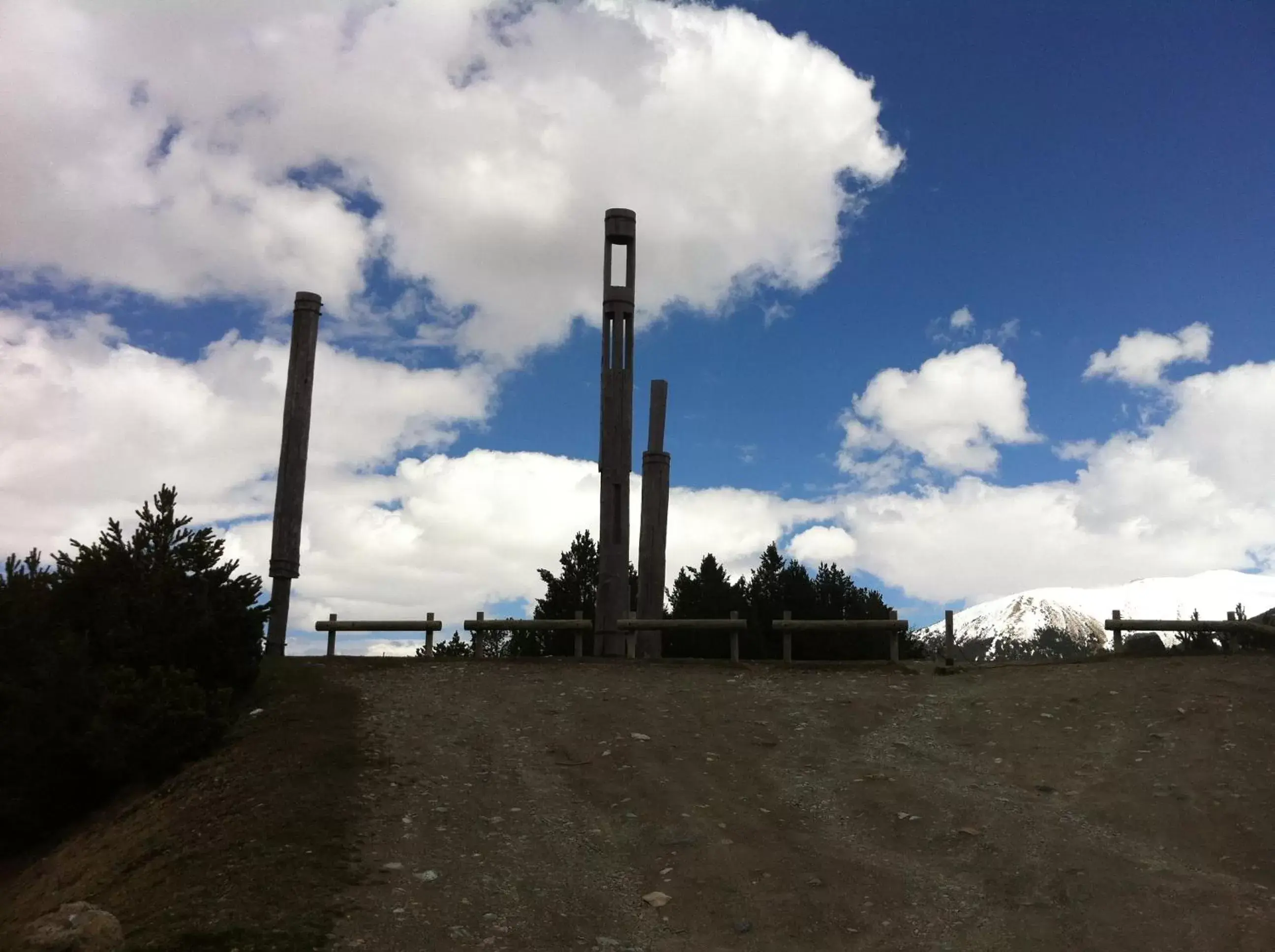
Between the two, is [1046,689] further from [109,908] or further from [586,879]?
[109,908]

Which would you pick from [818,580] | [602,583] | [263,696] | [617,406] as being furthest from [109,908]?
[818,580]

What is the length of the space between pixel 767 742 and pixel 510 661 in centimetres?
609

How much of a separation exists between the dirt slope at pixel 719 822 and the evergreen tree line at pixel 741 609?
7.09 meters

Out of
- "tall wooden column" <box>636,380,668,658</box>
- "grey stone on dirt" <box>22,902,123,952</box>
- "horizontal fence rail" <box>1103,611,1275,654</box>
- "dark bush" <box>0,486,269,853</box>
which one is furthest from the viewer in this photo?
"tall wooden column" <box>636,380,668,658</box>

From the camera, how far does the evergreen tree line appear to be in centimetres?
2548

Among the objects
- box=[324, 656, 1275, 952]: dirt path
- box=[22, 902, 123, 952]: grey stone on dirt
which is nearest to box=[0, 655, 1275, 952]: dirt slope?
box=[324, 656, 1275, 952]: dirt path

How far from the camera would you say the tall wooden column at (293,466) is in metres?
20.3

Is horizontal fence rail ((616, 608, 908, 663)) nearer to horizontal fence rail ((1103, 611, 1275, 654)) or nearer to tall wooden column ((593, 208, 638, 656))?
tall wooden column ((593, 208, 638, 656))

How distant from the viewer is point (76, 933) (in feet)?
29.8

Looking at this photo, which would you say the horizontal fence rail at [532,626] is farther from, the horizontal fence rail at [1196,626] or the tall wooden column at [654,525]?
the horizontal fence rail at [1196,626]

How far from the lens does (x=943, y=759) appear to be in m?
14.8

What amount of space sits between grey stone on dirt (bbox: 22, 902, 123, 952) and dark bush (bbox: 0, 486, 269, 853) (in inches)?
175

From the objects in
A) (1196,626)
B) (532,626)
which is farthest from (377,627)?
(1196,626)

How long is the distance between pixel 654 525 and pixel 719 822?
510 inches
